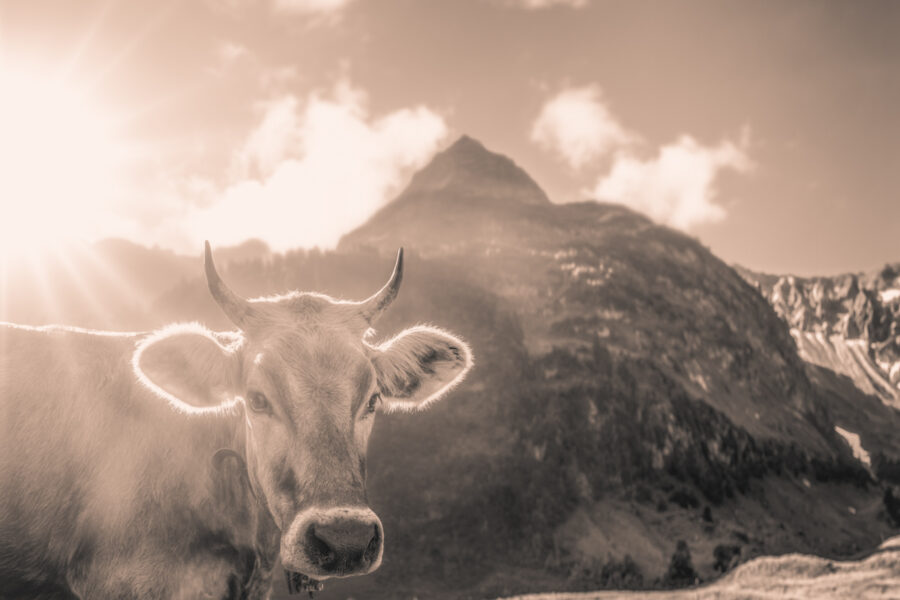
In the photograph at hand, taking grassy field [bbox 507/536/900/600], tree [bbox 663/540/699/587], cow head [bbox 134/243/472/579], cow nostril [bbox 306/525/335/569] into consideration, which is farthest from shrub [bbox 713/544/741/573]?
cow nostril [bbox 306/525/335/569]

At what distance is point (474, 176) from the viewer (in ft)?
453

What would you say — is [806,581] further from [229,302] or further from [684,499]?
[684,499]

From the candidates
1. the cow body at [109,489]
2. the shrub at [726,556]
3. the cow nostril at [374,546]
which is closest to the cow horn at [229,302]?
the cow body at [109,489]

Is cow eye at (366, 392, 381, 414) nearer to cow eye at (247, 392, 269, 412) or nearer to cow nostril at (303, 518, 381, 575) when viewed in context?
cow eye at (247, 392, 269, 412)

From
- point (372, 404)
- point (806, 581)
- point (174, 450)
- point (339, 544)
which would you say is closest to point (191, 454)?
point (174, 450)

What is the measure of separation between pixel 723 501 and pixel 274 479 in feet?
207

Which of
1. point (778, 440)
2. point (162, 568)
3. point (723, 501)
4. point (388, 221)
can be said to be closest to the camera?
point (162, 568)

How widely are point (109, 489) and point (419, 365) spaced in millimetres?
2858

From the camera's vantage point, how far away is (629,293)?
86.6 metres

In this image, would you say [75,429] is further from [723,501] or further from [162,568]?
[723,501]

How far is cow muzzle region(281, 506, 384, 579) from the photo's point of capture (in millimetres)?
3520

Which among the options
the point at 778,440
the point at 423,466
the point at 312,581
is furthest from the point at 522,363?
the point at 312,581

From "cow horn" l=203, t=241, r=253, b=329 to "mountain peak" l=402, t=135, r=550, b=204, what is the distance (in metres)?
121

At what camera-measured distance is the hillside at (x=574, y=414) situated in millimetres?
38969
